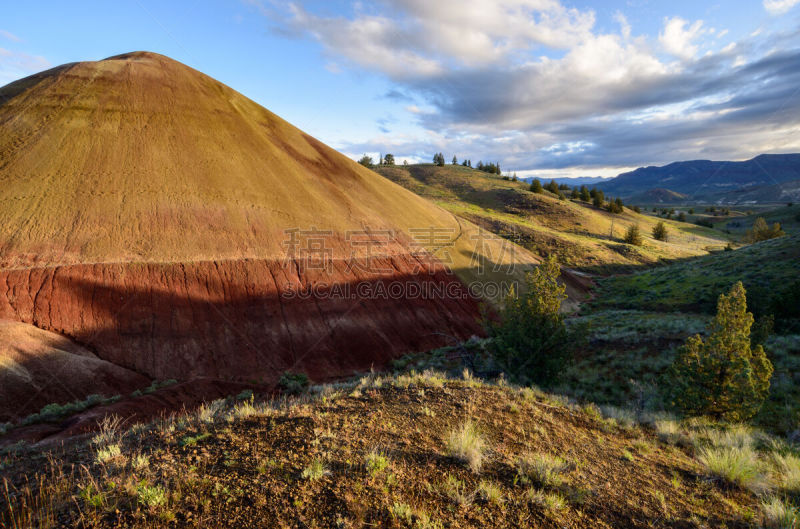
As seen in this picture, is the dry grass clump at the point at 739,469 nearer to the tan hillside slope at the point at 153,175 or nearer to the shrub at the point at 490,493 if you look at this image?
the shrub at the point at 490,493

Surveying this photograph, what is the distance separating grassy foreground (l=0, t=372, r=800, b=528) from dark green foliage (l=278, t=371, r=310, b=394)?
395 inches

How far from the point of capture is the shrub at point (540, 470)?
17.0ft

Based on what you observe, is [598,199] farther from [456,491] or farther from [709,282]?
[456,491]

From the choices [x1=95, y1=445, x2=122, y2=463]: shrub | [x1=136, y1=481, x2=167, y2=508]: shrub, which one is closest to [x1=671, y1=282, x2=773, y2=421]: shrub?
[x1=136, y1=481, x2=167, y2=508]: shrub

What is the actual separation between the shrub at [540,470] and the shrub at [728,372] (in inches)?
283

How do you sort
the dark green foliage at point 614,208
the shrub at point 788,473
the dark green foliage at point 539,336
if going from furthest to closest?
the dark green foliage at point 614,208, the dark green foliage at point 539,336, the shrub at point 788,473

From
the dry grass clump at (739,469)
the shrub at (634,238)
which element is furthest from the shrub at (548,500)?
the shrub at (634,238)

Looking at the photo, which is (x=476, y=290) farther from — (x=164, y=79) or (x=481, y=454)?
(x=164, y=79)

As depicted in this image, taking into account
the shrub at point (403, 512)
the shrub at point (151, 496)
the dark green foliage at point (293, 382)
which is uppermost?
the shrub at point (151, 496)

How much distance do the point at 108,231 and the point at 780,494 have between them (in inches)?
1101

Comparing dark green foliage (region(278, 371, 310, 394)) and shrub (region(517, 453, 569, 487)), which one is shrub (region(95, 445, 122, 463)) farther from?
dark green foliage (region(278, 371, 310, 394))

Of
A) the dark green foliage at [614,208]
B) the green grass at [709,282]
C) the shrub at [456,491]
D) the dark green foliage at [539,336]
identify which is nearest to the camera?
the shrub at [456,491]

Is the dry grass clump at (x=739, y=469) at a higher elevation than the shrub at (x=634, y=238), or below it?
below

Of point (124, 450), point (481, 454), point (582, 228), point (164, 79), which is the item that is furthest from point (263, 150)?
point (582, 228)
